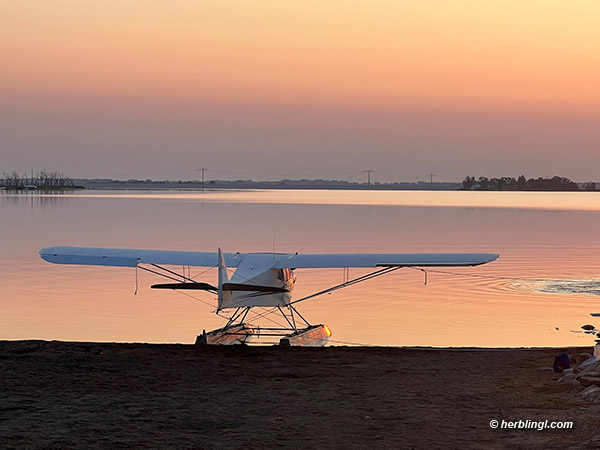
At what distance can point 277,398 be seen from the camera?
9.52 meters

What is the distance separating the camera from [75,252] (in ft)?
55.4

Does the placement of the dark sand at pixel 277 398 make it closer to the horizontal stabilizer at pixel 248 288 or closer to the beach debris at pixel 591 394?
the beach debris at pixel 591 394

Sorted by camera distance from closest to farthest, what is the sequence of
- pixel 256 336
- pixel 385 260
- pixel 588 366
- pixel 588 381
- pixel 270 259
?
pixel 588 381, pixel 588 366, pixel 385 260, pixel 270 259, pixel 256 336

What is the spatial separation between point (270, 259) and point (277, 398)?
22.2ft

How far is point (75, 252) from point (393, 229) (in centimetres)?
3840

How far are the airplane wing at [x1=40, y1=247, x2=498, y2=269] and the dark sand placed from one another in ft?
9.44

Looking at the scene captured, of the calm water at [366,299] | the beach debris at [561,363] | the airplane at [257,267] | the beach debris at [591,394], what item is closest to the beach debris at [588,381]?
the beach debris at [591,394]

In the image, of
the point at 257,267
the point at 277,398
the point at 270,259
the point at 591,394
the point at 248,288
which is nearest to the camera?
the point at 591,394

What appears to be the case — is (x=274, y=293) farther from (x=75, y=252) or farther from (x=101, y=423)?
(x=101, y=423)

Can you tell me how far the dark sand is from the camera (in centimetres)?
780

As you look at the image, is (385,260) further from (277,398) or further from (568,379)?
(277,398)

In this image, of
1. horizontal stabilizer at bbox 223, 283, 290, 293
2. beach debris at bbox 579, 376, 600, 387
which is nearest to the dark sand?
beach debris at bbox 579, 376, 600, 387

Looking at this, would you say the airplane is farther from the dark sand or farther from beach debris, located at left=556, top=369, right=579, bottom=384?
beach debris, located at left=556, top=369, right=579, bottom=384

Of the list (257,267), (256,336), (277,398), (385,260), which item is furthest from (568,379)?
(256,336)
